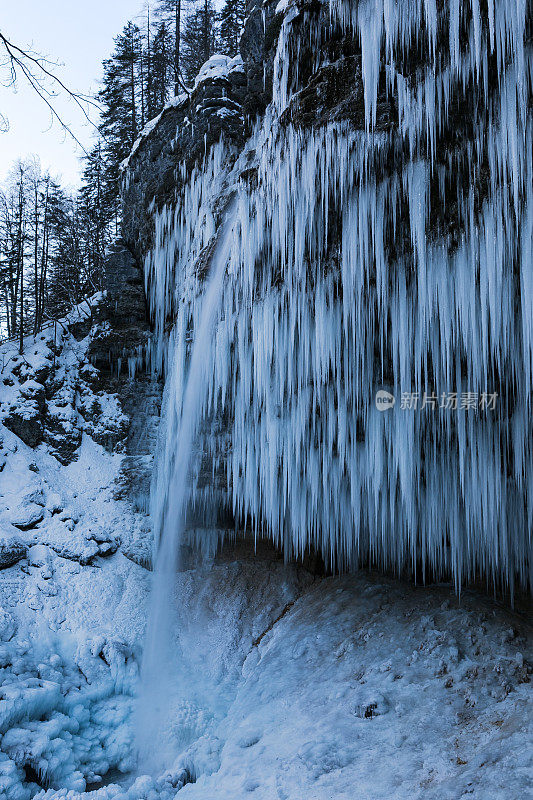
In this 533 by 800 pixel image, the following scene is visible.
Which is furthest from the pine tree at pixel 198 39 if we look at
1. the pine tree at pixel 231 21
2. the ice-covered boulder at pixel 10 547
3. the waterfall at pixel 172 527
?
the ice-covered boulder at pixel 10 547

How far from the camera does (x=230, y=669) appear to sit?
7.33 m

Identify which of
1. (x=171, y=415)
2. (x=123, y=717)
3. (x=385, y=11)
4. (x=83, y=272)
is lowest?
(x=123, y=717)

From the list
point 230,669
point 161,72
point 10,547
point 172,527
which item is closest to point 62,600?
point 10,547

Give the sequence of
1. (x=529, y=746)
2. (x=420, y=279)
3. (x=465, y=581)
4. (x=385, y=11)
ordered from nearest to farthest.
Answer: (x=529, y=746) → (x=385, y=11) → (x=420, y=279) → (x=465, y=581)

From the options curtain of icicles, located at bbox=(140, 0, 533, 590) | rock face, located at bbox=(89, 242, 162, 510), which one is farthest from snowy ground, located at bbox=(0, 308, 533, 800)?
curtain of icicles, located at bbox=(140, 0, 533, 590)

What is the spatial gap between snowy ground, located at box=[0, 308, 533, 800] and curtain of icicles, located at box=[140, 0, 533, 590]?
3.38 feet

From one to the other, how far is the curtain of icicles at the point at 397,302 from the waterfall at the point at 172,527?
1.07 feet

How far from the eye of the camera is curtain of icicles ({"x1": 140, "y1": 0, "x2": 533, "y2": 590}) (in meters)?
3.89

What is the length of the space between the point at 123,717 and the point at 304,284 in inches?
238

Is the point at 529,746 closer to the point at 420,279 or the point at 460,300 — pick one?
the point at 460,300

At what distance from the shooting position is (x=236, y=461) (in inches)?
285

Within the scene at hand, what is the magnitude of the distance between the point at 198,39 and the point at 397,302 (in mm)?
20515

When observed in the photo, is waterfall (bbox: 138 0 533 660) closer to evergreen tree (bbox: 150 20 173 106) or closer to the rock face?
the rock face

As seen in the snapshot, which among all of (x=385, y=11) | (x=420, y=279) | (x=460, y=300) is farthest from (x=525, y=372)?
(x=385, y=11)
